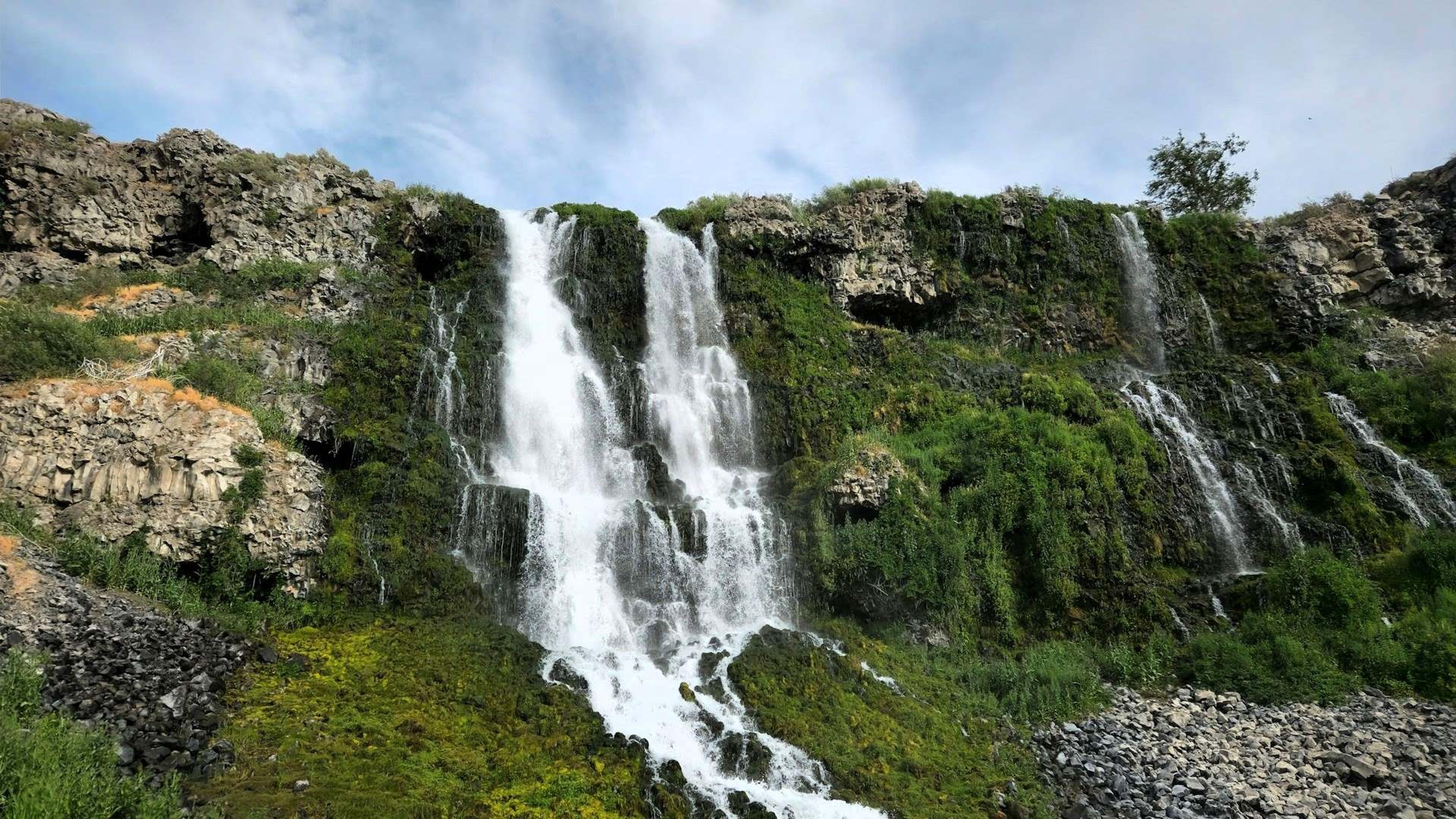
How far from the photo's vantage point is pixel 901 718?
12594mm

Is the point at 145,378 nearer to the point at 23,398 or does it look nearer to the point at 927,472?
the point at 23,398

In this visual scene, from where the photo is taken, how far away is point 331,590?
1328 centimetres

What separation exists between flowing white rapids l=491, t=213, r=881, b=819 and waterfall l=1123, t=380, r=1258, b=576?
11.1m

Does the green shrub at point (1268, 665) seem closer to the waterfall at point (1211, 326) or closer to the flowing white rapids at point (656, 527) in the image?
the flowing white rapids at point (656, 527)

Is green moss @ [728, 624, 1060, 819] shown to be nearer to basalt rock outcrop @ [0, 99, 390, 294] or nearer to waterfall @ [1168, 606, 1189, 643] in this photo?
waterfall @ [1168, 606, 1189, 643]

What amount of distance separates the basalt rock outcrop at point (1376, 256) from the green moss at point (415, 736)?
2750 cm

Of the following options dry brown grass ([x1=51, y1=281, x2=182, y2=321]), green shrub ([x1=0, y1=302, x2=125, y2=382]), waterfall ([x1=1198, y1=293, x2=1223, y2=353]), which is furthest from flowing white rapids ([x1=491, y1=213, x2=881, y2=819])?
waterfall ([x1=1198, y1=293, x2=1223, y2=353])

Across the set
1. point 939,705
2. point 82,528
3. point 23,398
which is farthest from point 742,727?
point 23,398

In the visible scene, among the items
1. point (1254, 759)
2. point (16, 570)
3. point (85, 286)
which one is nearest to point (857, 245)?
point (1254, 759)

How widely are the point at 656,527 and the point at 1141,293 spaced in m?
21.4

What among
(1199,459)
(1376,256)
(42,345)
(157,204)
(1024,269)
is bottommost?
(1199,459)

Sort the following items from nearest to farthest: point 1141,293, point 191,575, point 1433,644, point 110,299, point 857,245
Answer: point 191,575 < point 1433,644 < point 110,299 < point 857,245 < point 1141,293

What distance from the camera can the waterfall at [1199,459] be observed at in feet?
58.7

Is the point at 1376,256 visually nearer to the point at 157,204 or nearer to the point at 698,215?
the point at 698,215
